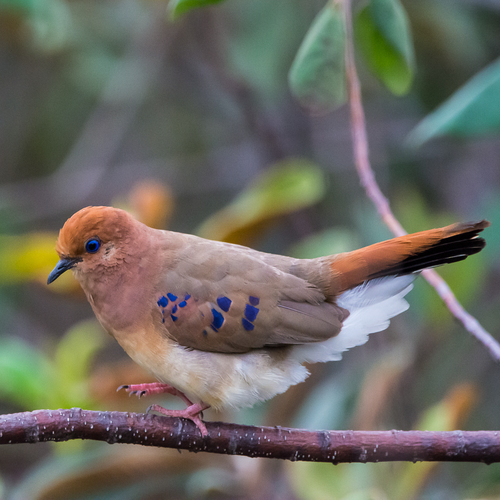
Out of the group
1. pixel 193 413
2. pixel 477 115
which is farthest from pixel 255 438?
pixel 477 115

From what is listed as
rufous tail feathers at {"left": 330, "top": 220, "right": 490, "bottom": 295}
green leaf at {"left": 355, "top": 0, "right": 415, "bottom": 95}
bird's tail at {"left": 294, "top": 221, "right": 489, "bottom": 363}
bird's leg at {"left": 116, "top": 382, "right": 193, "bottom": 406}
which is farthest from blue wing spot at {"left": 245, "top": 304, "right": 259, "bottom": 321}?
green leaf at {"left": 355, "top": 0, "right": 415, "bottom": 95}

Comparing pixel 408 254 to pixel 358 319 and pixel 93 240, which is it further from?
pixel 93 240

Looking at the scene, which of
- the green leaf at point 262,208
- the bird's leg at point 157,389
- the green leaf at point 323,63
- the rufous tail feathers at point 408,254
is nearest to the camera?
the rufous tail feathers at point 408,254

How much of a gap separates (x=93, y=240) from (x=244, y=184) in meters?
3.46

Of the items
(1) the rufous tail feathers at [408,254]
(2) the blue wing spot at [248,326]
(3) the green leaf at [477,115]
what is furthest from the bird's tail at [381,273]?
(3) the green leaf at [477,115]

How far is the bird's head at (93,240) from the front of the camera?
2611 mm

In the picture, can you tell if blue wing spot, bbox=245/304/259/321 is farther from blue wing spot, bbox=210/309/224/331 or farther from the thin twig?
the thin twig

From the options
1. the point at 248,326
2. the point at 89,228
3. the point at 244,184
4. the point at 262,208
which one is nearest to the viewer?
the point at 248,326

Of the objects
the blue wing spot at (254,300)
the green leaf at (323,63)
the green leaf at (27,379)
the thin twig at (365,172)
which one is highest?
the green leaf at (323,63)

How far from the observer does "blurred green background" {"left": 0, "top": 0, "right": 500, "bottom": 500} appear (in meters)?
3.35

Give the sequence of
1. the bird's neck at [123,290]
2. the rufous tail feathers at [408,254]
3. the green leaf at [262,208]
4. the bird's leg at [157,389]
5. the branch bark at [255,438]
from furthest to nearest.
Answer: the green leaf at [262,208] < the bird's leg at [157,389] < the bird's neck at [123,290] < the rufous tail feathers at [408,254] < the branch bark at [255,438]

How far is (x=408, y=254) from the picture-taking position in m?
2.34

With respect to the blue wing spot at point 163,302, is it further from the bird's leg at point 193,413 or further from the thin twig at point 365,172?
the thin twig at point 365,172

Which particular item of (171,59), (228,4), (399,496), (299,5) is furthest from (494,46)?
(399,496)
